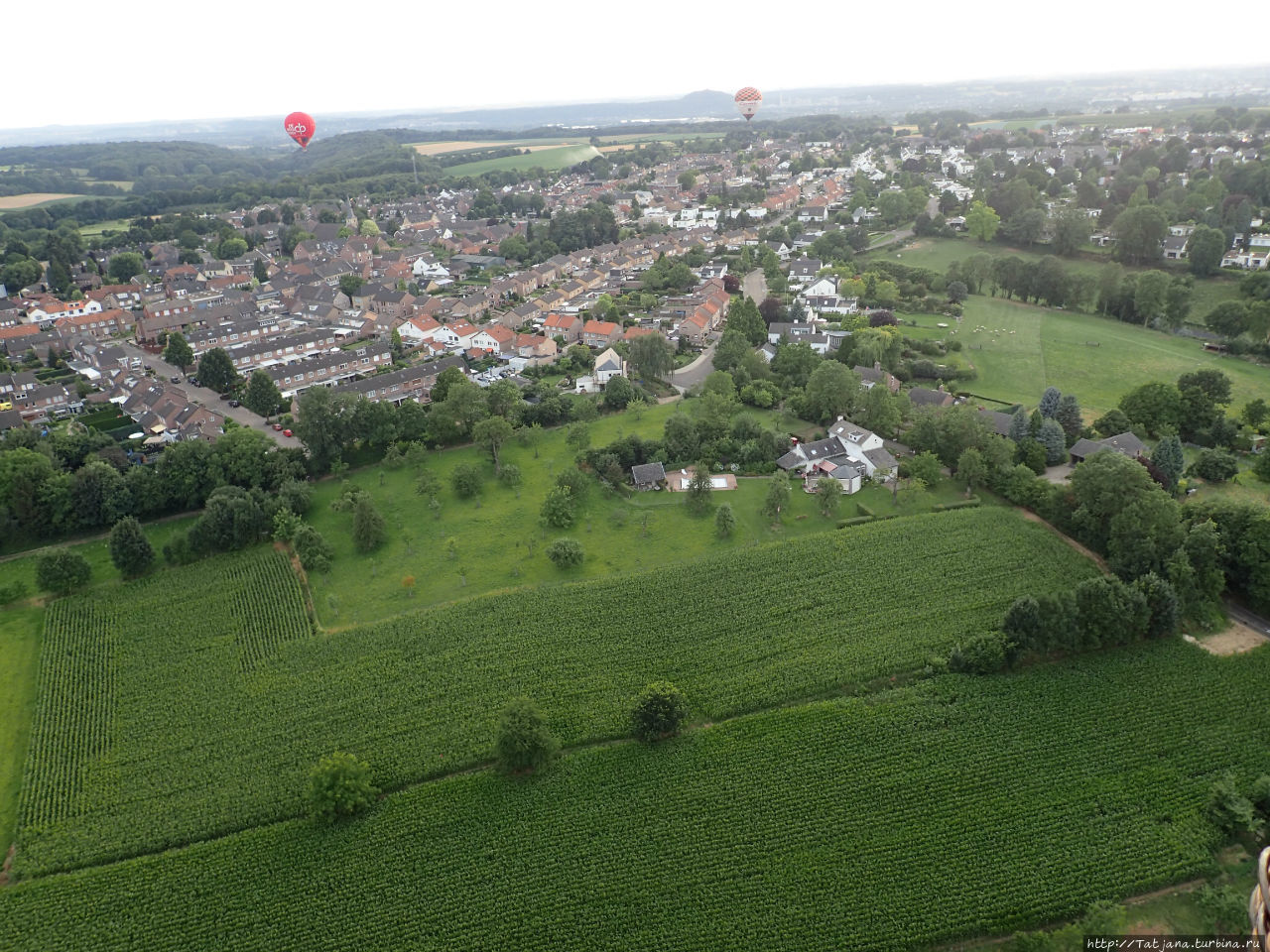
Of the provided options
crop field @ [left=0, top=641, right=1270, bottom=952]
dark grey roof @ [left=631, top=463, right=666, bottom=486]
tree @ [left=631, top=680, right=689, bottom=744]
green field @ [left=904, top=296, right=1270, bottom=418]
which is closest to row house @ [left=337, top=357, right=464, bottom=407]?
dark grey roof @ [left=631, top=463, right=666, bottom=486]

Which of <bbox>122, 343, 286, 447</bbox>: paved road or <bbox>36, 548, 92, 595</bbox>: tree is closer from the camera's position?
<bbox>36, 548, 92, 595</bbox>: tree

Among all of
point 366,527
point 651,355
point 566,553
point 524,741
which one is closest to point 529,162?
point 651,355

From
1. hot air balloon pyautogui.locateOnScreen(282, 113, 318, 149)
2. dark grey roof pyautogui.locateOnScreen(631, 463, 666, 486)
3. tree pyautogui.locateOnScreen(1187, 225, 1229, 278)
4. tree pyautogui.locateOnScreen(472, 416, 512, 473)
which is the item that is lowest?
dark grey roof pyautogui.locateOnScreen(631, 463, 666, 486)

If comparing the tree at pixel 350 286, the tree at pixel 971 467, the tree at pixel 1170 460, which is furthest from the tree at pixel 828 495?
the tree at pixel 350 286

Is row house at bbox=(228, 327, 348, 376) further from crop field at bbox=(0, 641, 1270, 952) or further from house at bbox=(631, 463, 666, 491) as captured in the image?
crop field at bbox=(0, 641, 1270, 952)

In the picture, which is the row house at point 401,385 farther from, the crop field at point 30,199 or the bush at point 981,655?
the crop field at point 30,199

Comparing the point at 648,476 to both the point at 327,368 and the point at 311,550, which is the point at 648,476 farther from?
the point at 327,368

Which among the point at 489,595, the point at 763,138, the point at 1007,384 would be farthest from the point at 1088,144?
the point at 489,595
